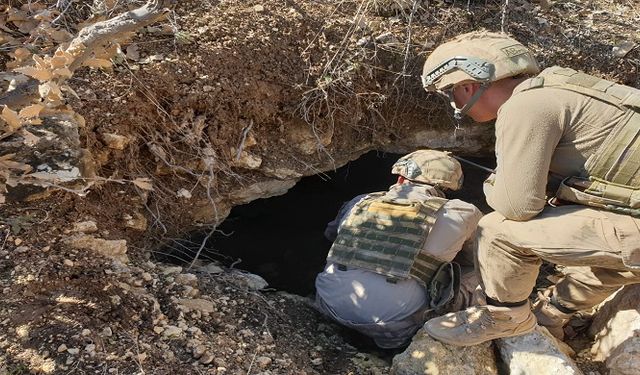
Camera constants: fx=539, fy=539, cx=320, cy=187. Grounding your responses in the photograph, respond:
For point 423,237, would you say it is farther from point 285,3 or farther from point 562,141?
point 285,3

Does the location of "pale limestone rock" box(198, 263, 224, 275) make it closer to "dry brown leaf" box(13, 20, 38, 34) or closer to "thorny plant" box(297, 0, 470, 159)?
"thorny plant" box(297, 0, 470, 159)

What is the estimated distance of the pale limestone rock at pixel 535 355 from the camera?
2508mm

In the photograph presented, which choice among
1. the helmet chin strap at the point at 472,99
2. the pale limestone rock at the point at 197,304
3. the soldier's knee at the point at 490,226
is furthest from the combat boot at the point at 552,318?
the pale limestone rock at the point at 197,304

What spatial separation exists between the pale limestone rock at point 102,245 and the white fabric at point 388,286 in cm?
109

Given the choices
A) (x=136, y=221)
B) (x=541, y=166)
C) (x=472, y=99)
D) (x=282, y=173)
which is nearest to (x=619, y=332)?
(x=541, y=166)

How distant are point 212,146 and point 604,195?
6.88ft

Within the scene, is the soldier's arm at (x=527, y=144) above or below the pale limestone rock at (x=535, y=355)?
above

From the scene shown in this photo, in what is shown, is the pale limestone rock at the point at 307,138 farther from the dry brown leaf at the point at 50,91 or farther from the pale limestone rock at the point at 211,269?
the dry brown leaf at the point at 50,91

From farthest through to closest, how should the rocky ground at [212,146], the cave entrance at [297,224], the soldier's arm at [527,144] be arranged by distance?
the cave entrance at [297,224] < the rocky ground at [212,146] < the soldier's arm at [527,144]

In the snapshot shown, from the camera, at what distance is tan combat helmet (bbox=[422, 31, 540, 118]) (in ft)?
7.37

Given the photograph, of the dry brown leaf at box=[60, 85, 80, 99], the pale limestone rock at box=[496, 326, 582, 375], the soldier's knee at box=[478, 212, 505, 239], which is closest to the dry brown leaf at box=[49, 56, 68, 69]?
the dry brown leaf at box=[60, 85, 80, 99]

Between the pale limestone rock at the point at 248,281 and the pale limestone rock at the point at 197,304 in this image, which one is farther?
the pale limestone rock at the point at 248,281

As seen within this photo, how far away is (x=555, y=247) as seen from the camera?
87.3 inches

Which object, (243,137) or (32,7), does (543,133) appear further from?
(32,7)
